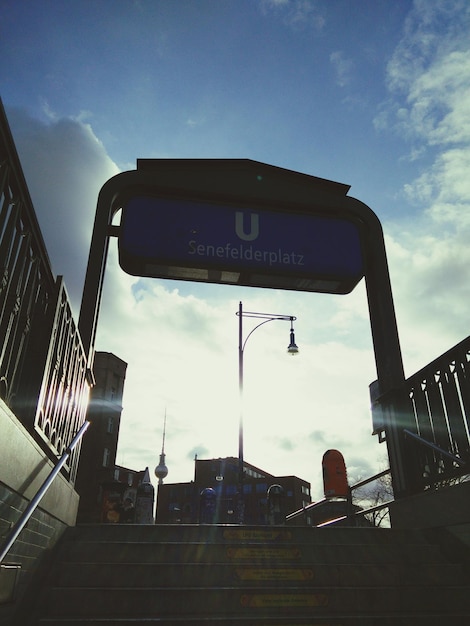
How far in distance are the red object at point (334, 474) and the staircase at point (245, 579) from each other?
6.18 metres

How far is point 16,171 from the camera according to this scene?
3320 mm

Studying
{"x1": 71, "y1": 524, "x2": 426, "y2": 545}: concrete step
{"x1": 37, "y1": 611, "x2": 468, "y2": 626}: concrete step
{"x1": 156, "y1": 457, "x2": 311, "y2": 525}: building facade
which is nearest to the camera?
{"x1": 37, "y1": 611, "x2": 468, "y2": 626}: concrete step

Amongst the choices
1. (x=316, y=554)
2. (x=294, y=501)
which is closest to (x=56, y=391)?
(x=316, y=554)

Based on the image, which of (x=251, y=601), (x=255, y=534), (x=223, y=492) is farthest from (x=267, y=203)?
(x=223, y=492)

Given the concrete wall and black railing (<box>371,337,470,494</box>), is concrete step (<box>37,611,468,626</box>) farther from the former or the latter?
black railing (<box>371,337,470,494</box>)

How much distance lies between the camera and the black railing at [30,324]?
10.9 feet

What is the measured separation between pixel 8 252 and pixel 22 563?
2.24m

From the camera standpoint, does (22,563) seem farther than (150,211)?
No

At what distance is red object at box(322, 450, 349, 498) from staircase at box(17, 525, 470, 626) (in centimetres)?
618

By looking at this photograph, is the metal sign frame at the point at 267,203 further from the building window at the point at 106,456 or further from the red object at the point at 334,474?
the building window at the point at 106,456

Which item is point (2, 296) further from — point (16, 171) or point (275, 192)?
point (275, 192)

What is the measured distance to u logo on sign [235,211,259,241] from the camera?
7191mm

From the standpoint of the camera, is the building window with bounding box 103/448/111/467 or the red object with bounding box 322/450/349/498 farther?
the building window with bounding box 103/448/111/467

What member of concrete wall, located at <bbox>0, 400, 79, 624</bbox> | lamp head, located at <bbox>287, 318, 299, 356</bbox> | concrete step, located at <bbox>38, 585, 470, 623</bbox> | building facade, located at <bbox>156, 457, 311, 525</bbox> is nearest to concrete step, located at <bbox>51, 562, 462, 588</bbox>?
concrete step, located at <bbox>38, 585, 470, 623</bbox>
